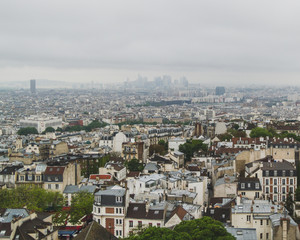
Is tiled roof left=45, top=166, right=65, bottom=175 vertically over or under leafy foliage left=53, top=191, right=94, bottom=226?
over

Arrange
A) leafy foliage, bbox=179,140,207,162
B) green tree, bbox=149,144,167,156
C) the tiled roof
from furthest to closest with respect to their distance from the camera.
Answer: green tree, bbox=149,144,167,156 → leafy foliage, bbox=179,140,207,162 → the tiled roof

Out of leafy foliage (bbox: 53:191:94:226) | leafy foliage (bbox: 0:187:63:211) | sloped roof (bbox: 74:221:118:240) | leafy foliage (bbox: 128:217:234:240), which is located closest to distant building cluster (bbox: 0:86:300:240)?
sloped roof (bbox: 74:221:118:240)

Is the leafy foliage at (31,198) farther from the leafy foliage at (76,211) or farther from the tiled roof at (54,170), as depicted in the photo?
the tiled roof at (54,170)

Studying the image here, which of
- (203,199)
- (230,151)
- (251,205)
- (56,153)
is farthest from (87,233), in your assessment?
(56,153)

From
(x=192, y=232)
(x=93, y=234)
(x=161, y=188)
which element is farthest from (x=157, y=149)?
(x=192, y=232)

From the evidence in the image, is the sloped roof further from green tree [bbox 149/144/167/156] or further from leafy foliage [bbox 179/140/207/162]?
green tree [bbox 149/144/167/156]

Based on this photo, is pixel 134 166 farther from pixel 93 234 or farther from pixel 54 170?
pixel 93 234

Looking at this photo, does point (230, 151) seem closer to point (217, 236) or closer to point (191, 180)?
point (191, 180)
